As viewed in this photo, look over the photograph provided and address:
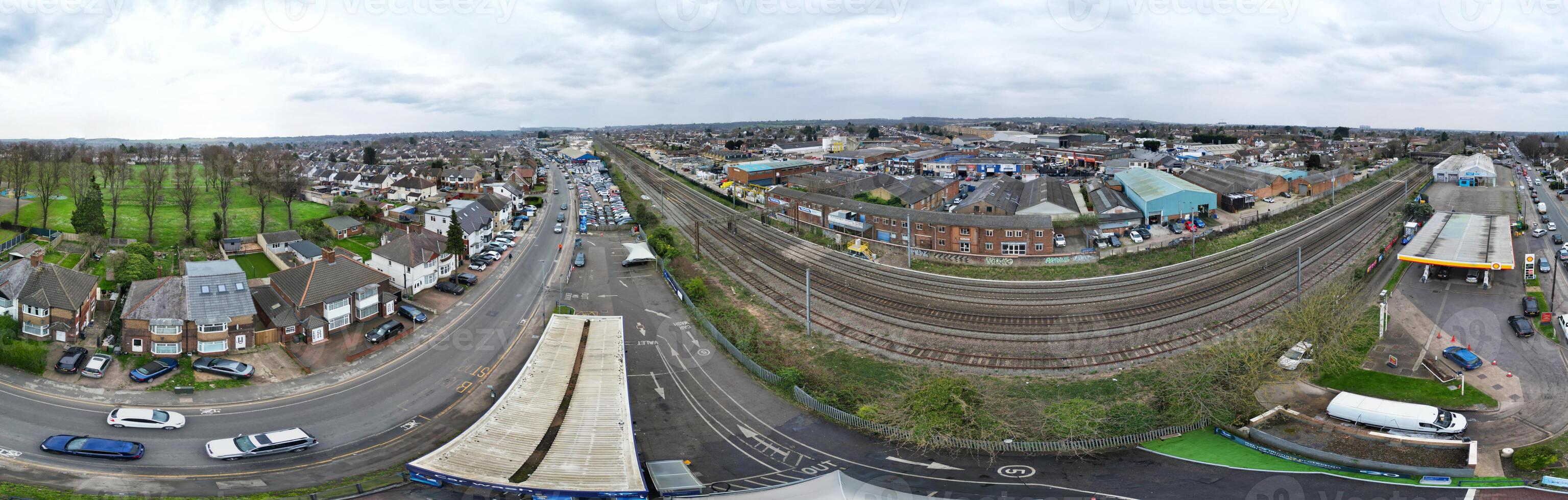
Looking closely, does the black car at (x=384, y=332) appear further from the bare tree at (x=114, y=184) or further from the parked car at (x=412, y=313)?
the bare tree at (x=114, y=184)

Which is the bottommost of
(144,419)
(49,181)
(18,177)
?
(144,419)

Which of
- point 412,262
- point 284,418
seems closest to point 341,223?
point 412,262

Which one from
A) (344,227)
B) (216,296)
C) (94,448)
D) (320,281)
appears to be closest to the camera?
(94,448)

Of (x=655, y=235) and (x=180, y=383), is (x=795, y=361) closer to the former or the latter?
(x=180, y=383)

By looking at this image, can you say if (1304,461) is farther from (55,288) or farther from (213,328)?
(55,288)

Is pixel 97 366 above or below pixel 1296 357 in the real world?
below

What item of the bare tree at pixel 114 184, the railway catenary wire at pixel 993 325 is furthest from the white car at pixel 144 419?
the bare tree at pixel 114 184

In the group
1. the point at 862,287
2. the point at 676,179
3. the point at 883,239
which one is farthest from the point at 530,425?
the point at 676,179
